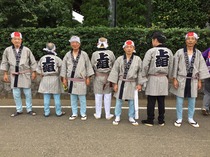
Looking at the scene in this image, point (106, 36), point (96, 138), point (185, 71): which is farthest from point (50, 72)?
point (106, 36)

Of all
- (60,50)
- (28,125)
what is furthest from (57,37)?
(28,125)

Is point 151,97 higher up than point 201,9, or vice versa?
point 201,9

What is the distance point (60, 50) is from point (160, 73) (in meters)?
4.05

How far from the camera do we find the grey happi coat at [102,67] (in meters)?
5.29

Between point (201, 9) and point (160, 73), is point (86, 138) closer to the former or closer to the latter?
point (160, 73)

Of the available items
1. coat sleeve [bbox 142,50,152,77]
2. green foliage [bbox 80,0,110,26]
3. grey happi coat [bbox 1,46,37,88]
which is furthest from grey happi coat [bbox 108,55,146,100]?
green foliage [bbox 80,0,110,26]

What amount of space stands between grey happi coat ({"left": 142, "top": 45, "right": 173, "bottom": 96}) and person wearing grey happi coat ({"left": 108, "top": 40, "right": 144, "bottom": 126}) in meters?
0.16

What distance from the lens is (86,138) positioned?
4.35 metres

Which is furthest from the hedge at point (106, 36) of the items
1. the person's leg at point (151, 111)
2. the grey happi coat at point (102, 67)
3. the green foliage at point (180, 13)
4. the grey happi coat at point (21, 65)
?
the person's leg at point (151, 111)

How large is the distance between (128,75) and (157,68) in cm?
56

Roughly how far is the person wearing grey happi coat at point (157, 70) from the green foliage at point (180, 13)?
526cm

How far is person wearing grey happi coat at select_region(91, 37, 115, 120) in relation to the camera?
5293 millimetres

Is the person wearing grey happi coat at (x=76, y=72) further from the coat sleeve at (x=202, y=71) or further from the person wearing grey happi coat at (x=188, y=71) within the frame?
the coat sleeve at (x=202, y=71)

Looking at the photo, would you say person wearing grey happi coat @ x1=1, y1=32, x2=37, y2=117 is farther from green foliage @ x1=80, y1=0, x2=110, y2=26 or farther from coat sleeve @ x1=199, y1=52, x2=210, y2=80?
→ green foliage @ x1=80, y1=0, x2=110, y2=26
